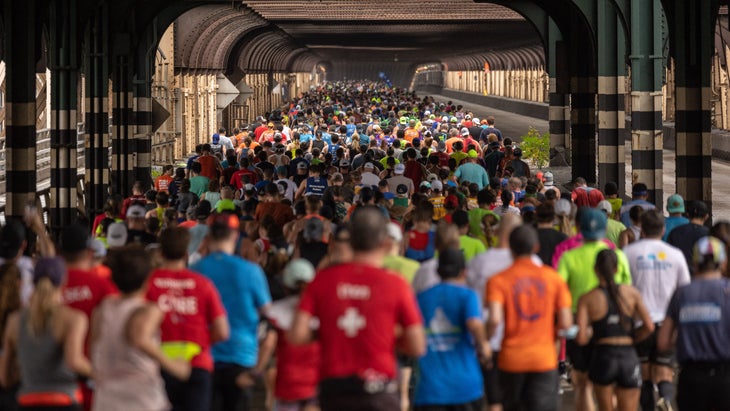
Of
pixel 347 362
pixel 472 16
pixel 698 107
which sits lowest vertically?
pixel 347 362

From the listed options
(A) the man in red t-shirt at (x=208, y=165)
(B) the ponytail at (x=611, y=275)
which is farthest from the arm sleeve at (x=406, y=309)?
(A) the man in red t-shirt at (x=208, y=165)

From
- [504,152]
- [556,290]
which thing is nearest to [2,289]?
[556,290]

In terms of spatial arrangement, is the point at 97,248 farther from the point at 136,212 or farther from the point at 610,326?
the point at 136,212

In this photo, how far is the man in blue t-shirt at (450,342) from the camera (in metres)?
9.04

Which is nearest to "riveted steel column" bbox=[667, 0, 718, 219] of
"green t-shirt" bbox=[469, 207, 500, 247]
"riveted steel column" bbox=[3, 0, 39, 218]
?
"green t-shirt" bbox=[469, 207, 500, 247]

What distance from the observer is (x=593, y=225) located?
10969 millimetres

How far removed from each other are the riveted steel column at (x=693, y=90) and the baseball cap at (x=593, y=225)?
11.0m

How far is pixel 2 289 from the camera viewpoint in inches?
357

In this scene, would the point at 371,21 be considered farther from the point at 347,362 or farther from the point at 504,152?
the point at 347,362

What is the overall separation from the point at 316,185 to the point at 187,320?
11.5 metres

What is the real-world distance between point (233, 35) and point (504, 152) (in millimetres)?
28397

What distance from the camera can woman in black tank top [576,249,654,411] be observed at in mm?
10367

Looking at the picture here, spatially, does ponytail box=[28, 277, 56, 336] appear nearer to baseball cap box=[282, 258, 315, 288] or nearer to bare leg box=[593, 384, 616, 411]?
baseball cap box=[282, 258, 315, 288]

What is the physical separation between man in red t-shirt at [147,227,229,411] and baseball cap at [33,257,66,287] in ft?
2.28
